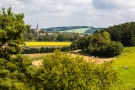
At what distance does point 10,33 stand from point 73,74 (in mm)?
9163

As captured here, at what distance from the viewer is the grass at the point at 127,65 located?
57938 millimetres

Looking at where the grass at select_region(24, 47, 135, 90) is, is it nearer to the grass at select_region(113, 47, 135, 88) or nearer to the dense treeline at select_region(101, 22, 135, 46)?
the grass at select_region(113, 47, 135, 88)

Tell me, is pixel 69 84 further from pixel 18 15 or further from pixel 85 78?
pixel 18 15

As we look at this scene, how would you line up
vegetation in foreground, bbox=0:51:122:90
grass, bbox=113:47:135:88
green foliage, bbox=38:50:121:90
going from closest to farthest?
1. green foliage, bbox=38:50:121:90
2. vegetation in foreground, bbox=0:51:122:90
3. grass, bbox=113:47:135:88

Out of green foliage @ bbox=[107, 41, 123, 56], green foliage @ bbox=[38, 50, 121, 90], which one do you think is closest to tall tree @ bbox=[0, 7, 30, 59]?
green foliage @ bbox=[38, 50, 121, 90]

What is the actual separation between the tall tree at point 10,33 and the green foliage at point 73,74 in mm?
5343

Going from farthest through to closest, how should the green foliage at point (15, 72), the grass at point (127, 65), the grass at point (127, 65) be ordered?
the grass at point (127, 65)
the grass at point (127, 65)
the green foliage at point (15, 72)

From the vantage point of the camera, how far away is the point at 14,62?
2939cm

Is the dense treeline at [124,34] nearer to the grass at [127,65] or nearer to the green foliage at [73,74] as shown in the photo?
the grass at [127,65]

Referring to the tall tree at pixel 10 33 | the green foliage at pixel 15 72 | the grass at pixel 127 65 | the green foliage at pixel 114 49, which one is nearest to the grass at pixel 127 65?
the grass at pixel 127 65

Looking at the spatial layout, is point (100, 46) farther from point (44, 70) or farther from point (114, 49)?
point (44, 70)

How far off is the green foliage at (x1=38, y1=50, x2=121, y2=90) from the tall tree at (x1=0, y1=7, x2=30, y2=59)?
210 inches

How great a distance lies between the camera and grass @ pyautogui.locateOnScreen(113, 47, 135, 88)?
57.9m

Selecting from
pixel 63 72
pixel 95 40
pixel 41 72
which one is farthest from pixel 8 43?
pixel 95 40
